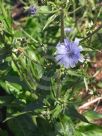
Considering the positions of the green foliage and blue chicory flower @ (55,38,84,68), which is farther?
the green foliage

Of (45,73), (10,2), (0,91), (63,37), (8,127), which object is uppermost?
(10,2)

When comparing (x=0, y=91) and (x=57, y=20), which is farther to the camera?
(x=0, y=91)

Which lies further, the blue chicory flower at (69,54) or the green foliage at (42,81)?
the green foliage at (42,81)

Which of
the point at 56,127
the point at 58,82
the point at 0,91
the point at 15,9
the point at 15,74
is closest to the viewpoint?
the point at 58,82

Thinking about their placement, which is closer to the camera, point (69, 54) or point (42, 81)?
point (69, 54)

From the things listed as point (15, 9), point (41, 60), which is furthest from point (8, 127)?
point (15, 9)

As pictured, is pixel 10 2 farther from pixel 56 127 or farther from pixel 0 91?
pixel 56 127

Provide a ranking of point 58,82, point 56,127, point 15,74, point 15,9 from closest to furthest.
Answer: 1. point 58,82
2. point 56,127
3. point 15,74
4. point 15,9

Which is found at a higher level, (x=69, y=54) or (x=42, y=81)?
(x=69, y=54)
